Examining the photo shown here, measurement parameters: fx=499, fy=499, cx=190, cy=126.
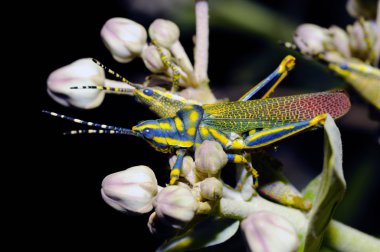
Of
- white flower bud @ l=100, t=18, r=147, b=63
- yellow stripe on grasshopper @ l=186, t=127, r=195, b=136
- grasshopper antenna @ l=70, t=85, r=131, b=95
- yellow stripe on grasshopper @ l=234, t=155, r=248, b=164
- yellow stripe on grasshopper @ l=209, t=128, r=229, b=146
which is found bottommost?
yellow stripe on grasshopper @ l=234, t=155, r=248, b=164

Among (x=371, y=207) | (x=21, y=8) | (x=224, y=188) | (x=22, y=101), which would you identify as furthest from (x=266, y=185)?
(x=21, y=8)

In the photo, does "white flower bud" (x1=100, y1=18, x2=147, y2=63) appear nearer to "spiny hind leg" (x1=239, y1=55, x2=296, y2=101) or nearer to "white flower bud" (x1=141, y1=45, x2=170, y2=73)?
"white flower bud" (x1=141, y1=45, x2=170, y2=73)

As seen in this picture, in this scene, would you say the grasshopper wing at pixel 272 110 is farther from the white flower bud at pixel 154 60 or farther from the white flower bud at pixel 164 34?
the white flower bud at pixel 164 34

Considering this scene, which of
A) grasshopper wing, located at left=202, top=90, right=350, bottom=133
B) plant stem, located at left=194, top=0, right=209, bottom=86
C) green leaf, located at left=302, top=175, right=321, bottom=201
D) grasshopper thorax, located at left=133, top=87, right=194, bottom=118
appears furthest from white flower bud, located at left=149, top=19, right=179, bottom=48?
green leaf, located at left=302, top=175, right=321, bottom=201

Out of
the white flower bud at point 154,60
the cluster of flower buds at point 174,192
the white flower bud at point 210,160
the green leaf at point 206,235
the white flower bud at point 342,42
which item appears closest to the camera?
the cluster of flower buds at point 174,192

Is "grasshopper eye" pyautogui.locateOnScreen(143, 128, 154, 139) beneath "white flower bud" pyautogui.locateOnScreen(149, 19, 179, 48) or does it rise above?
beneath

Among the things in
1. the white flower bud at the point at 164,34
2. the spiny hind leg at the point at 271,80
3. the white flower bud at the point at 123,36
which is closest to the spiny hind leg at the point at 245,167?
the spiny hind leg at the point at 271,80

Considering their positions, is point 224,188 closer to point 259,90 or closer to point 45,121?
point 259,90

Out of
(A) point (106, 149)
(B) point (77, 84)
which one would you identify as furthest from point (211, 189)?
(A) point (106, 149)
